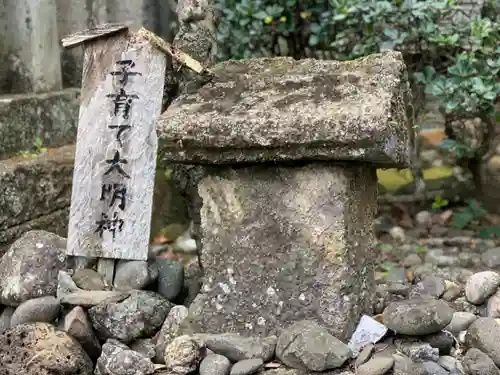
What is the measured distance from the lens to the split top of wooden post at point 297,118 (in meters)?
2.05

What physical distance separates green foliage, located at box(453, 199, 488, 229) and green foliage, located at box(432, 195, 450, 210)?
0.41ft

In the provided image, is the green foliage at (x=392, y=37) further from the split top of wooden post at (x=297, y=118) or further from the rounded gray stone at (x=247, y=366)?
the rounded gray stone at (x=247, y=366)

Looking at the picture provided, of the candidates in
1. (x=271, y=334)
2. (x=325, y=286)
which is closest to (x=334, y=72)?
(x=325, y=286)

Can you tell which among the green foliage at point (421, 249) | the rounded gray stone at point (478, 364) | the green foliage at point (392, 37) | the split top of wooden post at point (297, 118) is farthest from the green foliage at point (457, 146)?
the rounded gray stone at point (478, 364)

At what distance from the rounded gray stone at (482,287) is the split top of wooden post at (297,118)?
1.81 ft

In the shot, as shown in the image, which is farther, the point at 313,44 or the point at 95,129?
the point at 313,44

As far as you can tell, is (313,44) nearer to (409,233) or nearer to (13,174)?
(409,233)

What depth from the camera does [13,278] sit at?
2506 millimetres

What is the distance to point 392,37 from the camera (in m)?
4.47

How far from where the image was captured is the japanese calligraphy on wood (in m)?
2.54

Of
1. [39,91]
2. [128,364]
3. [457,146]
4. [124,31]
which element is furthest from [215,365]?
[457,146]

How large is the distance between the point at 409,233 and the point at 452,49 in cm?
136

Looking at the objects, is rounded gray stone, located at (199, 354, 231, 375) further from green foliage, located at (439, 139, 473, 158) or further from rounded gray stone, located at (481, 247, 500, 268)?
green foliage, located at (439, 139, 473, 158)

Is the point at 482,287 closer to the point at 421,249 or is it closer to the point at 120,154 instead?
the point at 120,154
